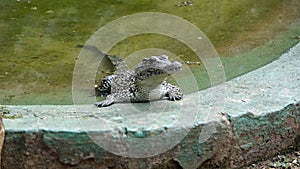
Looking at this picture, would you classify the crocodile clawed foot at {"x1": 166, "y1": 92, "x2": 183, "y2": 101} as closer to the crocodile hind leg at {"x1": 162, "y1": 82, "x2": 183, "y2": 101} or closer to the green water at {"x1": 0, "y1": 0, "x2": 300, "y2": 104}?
the crocodile hind leg at {"x1": 162, "y1": 82, "x2": 183, "y2": 101}

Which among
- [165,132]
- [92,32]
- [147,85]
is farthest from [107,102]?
[92,32]

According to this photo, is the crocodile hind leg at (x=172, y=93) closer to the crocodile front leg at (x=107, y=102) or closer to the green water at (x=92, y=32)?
the crocodile front leg at (x=107, y=102)

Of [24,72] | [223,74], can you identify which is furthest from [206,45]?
[24,72]

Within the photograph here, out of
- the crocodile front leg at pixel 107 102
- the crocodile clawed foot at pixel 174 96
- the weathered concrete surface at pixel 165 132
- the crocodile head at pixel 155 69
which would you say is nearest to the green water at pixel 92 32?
the crocodile front leg at pixel 107 102

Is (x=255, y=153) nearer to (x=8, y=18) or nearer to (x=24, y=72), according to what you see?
(x=24, y=72)

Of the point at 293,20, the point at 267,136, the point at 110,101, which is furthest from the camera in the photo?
the point at 293,20

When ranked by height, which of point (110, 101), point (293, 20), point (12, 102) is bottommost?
point (12, 102)

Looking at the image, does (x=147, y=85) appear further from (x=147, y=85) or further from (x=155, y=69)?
(x=155, y=69)
